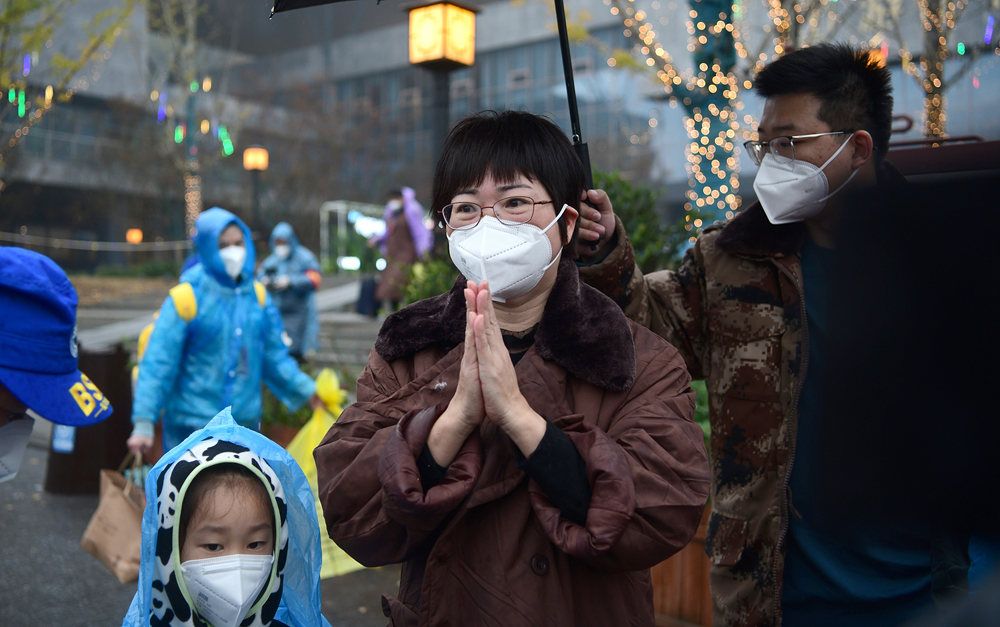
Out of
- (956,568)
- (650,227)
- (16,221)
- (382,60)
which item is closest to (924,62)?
(650,227)

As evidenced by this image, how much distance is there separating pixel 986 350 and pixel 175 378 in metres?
4.87

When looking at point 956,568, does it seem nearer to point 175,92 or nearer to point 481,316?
point 481,316

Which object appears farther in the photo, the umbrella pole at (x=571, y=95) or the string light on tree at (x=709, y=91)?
the string light on tree at (x=709, y=91)

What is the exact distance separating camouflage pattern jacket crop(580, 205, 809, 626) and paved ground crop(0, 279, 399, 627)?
9.77 feet

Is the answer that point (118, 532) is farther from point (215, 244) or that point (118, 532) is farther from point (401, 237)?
point (401, 237)

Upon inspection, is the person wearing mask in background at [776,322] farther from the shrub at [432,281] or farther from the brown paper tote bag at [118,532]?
the shrub at [432,281]

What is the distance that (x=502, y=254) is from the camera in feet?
6.61

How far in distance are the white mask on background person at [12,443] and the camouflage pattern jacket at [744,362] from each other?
5.88 feet

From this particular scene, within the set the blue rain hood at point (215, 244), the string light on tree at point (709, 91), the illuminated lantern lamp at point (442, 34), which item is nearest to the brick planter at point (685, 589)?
the blue rain hood at point (215, 244)

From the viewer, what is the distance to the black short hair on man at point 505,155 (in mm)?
2070

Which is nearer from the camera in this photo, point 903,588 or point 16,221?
point 903,588

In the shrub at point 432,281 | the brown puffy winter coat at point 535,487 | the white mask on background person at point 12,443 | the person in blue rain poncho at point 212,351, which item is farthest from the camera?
the shrub at point 432,281

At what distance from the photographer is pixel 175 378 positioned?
513cm

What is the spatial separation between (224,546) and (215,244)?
3.58m
